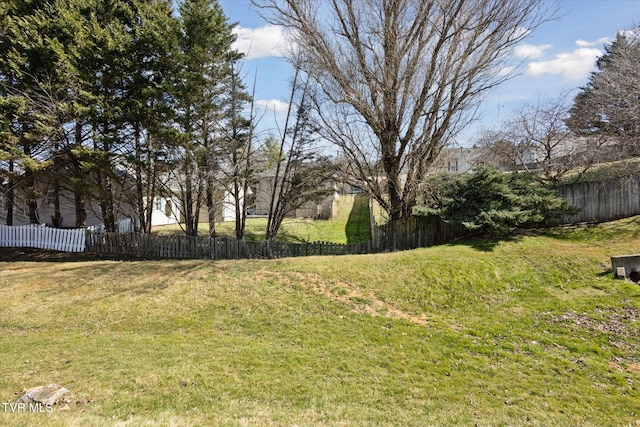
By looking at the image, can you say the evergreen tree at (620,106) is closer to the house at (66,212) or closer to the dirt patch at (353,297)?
the dirt patch at (353,297)

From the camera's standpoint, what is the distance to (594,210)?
34.4 feet

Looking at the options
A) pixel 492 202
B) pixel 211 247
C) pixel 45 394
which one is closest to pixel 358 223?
pixel 211 247

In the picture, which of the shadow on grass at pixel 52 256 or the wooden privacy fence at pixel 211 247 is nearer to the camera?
the wooden privacy fence at pixel 211 247

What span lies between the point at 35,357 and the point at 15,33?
1301 centimetres

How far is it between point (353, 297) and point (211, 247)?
22.9 ft

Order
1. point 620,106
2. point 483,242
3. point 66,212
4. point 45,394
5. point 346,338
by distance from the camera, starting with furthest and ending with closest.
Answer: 1. point 66,212
2. point 620,106
3. point 483,242
4. point 346,338
5. point 45,394

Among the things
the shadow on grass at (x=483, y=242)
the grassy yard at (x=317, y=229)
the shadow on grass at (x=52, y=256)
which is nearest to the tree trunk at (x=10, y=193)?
the shadow on grass at (x=52, y=256)

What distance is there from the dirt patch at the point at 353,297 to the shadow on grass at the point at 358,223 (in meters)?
8.33

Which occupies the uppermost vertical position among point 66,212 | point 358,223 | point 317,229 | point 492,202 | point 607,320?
point 66,212

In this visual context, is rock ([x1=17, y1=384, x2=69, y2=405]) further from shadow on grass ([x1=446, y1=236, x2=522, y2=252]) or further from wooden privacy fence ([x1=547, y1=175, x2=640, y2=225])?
wooden privacy fence ([x1=547, y1=175, x2=640, y2=225])

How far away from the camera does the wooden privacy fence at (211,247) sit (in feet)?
39.9

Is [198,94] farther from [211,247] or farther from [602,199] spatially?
[602,199]

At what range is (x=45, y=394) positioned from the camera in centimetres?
409

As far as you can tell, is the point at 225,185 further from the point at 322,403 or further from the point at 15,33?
the point at 322,403
